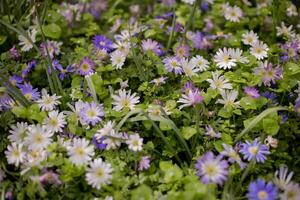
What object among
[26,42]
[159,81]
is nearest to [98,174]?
[159,81]

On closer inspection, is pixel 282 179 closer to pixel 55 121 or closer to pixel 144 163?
pixel 144 163

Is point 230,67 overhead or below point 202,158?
overhead

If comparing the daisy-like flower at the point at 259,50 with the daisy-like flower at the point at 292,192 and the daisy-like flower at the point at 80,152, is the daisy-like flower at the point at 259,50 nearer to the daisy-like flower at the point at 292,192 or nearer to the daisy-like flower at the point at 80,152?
the daisy-like flower at the point at 292,192

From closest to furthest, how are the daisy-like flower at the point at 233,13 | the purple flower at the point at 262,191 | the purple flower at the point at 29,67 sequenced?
the purple flower at the point at 262,191
the purple flower at the point at 29,67
the daisy-like flower at the point at 233,13

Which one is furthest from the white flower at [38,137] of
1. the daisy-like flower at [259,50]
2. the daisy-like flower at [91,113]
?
the daisy-like flower at [259,50]

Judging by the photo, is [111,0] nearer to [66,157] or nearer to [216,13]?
[216,13]

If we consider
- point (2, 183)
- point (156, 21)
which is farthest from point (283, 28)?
point (2, 183)

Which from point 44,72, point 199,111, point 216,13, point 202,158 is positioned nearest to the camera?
point 202,158
